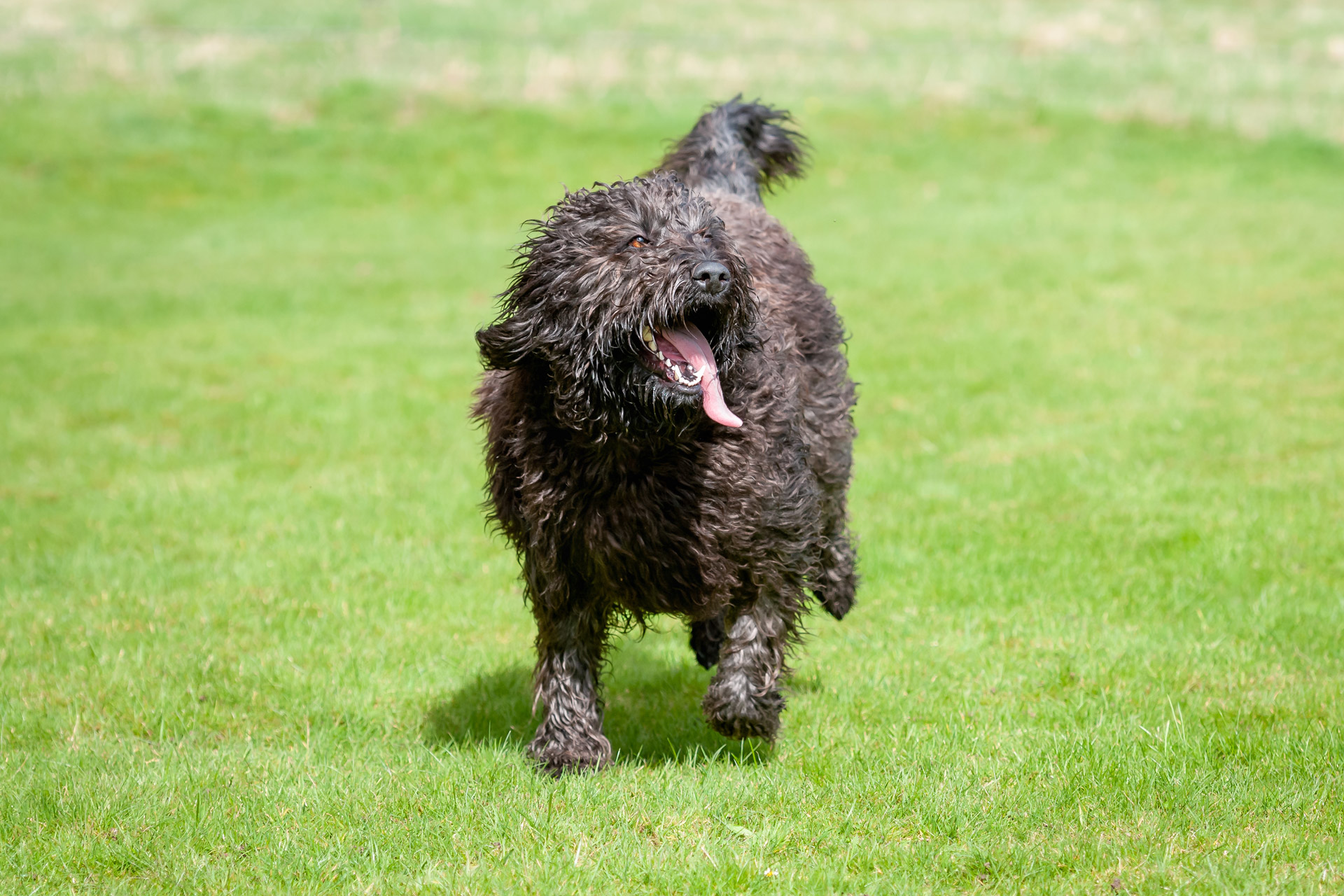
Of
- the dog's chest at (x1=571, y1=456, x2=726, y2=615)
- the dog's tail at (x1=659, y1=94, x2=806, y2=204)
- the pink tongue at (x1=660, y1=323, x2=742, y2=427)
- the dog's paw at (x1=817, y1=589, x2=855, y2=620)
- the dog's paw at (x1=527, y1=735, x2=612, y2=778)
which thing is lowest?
the dog's paw at (x1=527, y1=735, x2=612, y2=778)

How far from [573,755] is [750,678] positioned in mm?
815

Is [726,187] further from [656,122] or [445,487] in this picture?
[656,122]

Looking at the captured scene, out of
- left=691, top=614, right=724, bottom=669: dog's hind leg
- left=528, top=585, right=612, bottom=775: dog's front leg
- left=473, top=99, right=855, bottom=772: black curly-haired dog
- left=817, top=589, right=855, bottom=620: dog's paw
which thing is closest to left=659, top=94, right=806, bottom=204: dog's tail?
left=473, top=99, right=855, bottom=772: black curly-haired dog

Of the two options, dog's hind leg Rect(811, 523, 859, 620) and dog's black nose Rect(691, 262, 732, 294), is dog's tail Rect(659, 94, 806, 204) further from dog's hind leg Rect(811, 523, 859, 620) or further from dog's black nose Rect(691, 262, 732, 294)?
dog's black nose Rect(691, 262, 732, 294)

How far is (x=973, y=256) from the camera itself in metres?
18.0

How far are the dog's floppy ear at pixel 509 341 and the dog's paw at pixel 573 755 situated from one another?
63.7 inches

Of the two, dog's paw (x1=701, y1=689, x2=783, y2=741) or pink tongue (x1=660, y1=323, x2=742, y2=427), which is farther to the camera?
dog's paw (x1=701, y1=689, x2=783, y2=741)

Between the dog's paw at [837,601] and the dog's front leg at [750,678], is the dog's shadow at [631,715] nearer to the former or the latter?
the dog's front leg at [750,678]

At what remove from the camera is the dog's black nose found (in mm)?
4953

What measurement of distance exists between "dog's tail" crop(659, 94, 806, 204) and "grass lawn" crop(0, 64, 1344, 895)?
8.03 ft

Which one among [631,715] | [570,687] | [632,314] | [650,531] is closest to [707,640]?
[631,715]

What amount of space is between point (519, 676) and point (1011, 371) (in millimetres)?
7207

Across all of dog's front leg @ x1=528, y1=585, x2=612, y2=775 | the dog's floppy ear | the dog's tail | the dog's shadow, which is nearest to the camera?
the dog's floppy ear

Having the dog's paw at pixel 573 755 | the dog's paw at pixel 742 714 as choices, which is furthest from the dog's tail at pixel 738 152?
the dog's paw at pixel 573 755
